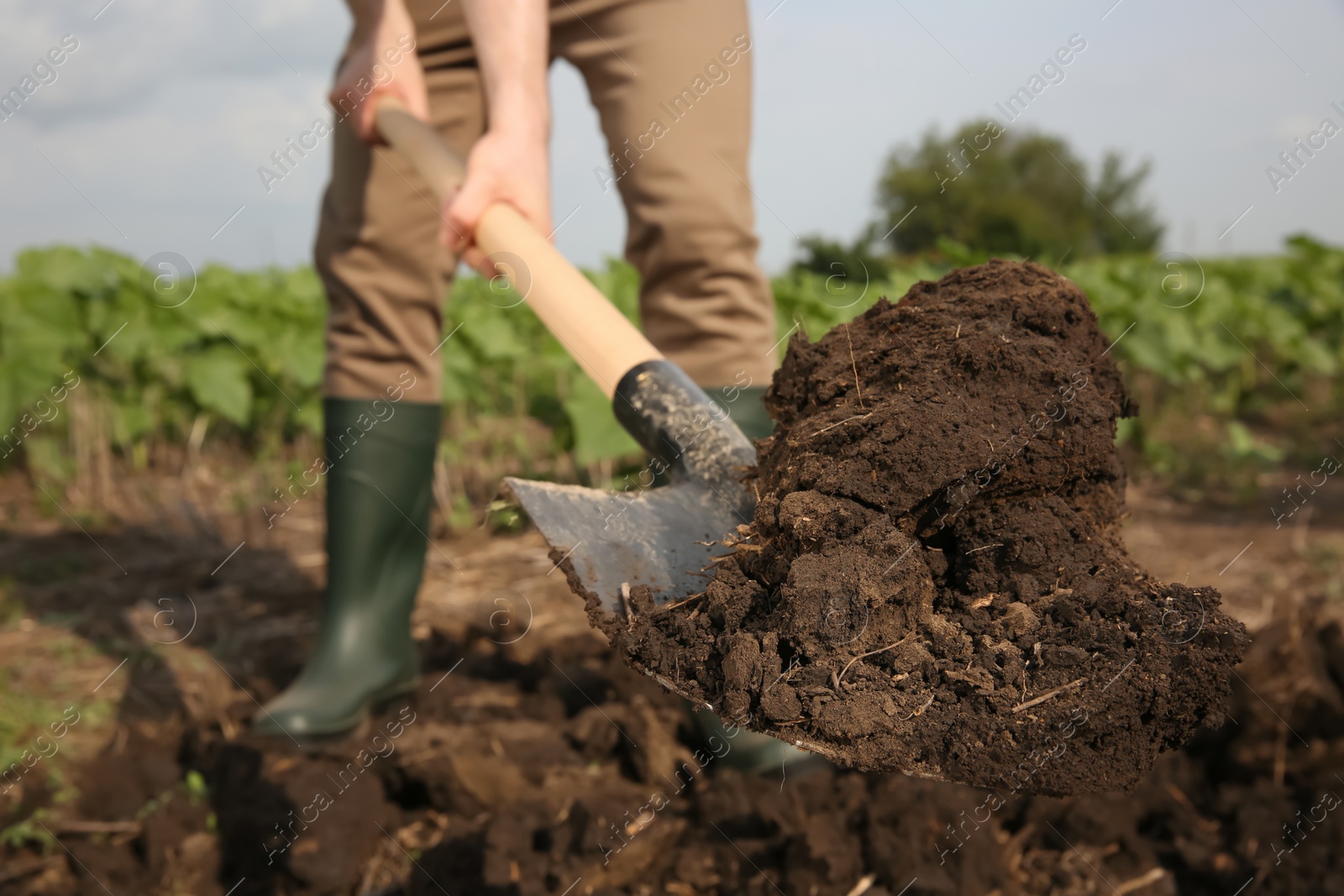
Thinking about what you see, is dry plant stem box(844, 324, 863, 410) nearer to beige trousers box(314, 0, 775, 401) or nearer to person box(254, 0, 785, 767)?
person box(254, 0, 785, 767)

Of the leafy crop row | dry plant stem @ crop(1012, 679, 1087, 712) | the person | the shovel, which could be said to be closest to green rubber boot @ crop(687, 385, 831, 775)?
the person

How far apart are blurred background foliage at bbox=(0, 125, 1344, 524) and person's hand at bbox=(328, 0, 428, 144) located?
5.76ft

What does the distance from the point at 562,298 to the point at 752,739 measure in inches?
40.7

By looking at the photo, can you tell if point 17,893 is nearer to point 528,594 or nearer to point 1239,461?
point 528,594

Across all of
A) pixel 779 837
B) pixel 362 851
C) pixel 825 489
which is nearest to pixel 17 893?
pixel 362 851

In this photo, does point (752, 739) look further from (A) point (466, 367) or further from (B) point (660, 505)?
(A) point (466, 367)

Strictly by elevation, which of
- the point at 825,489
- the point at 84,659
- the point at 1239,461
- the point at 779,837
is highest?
the point at 84,659

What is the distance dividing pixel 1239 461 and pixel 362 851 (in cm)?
446

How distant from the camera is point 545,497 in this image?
1230mm

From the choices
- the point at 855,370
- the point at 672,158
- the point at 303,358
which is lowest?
the point at 855,370

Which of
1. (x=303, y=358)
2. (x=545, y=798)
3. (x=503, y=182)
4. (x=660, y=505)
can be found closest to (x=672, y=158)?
(x=503, y=182)

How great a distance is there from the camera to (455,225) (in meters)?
1.61

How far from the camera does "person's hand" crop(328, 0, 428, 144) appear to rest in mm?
2047

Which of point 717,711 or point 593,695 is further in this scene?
point 593,695
